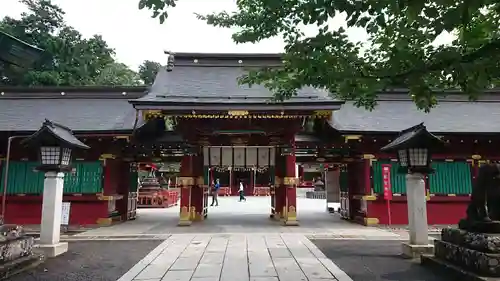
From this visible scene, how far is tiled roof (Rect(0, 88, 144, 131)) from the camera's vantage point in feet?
45.3

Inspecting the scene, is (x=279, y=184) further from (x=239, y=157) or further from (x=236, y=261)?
(x=236, y=261)

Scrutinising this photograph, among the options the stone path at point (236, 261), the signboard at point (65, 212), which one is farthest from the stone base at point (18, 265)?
the signboard at point (65, 212)

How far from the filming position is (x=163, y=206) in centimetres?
2328

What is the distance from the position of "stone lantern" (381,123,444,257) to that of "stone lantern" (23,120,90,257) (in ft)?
23.6

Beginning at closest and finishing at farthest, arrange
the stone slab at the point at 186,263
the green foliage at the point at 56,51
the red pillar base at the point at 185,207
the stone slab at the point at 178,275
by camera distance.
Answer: the stone slab at the point at 178,275, the stone slab at the point at 186,263, the red pillar base at the point at 185,207, the green foliage at the point at 56,51

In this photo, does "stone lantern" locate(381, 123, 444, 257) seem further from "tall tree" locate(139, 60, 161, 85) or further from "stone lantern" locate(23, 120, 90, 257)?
"tall tree" locate(139, 60, 161, 85)

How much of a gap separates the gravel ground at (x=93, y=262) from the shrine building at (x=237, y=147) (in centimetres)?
382

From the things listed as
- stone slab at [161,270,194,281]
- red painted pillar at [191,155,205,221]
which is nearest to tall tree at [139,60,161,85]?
red painted pillar at [191,155,205,221]

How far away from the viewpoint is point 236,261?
671 centimetres

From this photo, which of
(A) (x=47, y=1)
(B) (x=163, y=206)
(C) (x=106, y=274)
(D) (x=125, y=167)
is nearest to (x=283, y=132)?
(D) (x=125, y=167)

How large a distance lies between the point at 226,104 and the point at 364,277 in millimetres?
7416

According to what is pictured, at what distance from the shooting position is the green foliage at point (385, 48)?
357 cm

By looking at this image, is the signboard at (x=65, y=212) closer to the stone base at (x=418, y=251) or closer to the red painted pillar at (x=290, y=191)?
the red painted pillar at (x=290, y=191)

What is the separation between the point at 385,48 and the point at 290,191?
7314mm
